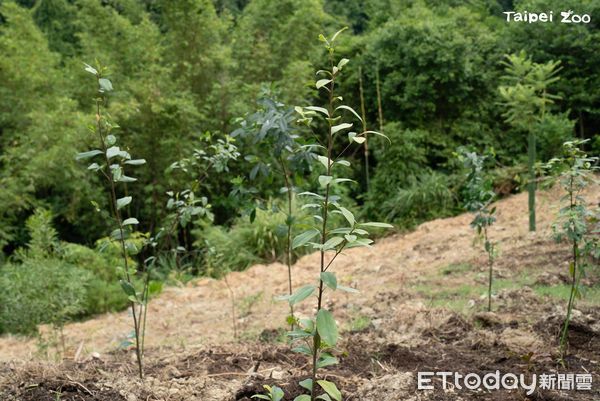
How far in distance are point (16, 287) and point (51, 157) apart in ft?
8.05

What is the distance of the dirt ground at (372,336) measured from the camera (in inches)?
104

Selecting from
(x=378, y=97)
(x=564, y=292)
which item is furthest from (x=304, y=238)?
(x=378, y=97)

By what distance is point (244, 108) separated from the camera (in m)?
8.44

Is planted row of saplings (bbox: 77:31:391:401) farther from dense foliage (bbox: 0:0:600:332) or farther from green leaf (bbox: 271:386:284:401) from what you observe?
dense foliage (bbox: 0:0:600:332)

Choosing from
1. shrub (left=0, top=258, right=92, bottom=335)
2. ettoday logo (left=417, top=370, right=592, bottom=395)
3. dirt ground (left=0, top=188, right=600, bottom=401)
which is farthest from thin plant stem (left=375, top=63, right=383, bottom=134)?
ettoday logo (left=417, top=370, right=592, bottom=395)

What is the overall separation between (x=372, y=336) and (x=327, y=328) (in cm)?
160

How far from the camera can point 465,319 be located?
353 cm

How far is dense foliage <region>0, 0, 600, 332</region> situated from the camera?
7875mm

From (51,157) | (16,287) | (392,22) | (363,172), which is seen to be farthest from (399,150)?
(16,287)

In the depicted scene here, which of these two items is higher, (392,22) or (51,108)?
(392,22)

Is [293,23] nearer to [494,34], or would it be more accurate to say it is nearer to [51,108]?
[494,34]

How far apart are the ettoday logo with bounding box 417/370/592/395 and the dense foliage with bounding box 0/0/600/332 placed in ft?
15.6

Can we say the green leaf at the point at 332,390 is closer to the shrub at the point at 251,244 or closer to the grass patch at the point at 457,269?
the grass patch at the point at 457,269

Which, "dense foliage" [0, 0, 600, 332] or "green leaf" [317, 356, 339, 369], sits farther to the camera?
"dense foliage" [0, 0, 600, 332]
